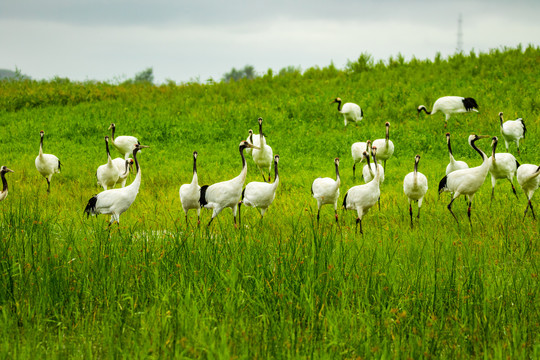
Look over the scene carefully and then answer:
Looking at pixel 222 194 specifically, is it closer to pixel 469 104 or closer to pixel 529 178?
pixel 529 178

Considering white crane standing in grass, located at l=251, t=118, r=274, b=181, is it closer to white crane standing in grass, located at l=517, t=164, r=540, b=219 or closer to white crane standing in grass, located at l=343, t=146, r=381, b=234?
white crane standing in grass, located at l=343, t=146, r=381, b=234

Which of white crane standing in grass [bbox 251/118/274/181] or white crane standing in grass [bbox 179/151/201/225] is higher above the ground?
white crane standing in grass [bbox 251/118/274/181]

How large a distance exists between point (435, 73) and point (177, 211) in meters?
14.7

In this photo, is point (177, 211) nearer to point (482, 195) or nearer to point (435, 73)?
point (482, 195)

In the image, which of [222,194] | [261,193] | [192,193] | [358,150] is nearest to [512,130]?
[358,150]

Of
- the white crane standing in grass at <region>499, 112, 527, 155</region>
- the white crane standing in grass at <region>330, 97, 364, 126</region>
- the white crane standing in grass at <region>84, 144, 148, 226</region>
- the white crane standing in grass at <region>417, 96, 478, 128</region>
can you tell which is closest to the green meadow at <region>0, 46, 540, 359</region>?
the white crane standing in grass at <region>84, 144, 148, 226</region>

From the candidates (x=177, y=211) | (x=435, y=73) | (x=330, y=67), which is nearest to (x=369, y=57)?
(x=330, y=67)

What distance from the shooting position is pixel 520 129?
13.7 metres

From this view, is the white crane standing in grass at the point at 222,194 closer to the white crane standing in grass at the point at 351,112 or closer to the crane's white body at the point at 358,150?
the crane's white body at the point at 358,150

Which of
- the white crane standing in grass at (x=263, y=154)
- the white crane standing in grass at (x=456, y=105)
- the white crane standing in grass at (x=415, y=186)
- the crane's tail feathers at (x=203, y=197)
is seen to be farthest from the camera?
the white crane standing in grass at (x=456, y=105)

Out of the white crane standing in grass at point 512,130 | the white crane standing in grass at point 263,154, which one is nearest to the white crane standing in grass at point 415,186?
the white crane standing in grass at point 263,154

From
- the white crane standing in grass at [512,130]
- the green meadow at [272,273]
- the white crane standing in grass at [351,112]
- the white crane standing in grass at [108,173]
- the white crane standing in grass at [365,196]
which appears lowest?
the green meadow at [272,273]

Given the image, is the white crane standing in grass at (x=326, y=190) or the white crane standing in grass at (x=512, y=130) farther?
the white crane standing in grass at (x=512, y=130)

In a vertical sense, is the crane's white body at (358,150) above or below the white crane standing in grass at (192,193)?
above
